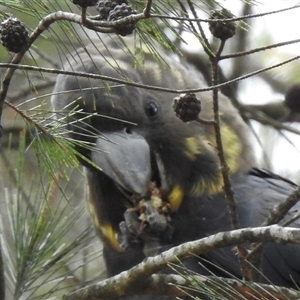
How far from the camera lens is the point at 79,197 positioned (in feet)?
9.23

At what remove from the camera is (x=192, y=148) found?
7.29 ft

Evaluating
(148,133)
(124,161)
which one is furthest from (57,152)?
(148,133)

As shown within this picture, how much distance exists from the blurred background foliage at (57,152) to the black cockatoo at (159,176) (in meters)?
0.09

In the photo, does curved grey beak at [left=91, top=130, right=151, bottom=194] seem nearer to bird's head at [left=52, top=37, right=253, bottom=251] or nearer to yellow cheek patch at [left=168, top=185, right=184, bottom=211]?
bird's head at [left=52, top=37, right=253, bottom=251]

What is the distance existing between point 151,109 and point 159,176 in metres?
0.18

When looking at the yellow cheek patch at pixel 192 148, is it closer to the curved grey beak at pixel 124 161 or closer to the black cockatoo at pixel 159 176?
the black cockatoo at pixel 159 176

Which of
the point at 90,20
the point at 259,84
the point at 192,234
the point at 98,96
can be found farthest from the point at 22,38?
the point at 259,84

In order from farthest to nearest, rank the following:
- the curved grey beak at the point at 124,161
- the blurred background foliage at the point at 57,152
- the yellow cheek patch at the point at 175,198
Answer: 1. the yellow cheek patch at the point at 175,198
2. the curved grey beak at the point at 124,161
3. the blurred background foliage at the point at 57,152

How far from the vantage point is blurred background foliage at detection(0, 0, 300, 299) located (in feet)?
5.68

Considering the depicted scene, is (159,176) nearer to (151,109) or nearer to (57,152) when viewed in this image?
(151,109)

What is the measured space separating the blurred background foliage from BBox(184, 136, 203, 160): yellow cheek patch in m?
0.25

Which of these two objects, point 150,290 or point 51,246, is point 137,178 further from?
point 150,290

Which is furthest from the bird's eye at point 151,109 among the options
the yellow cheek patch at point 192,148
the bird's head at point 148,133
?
the yellow cheek patch at point 192,148

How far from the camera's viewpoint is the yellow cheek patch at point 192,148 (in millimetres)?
2217
